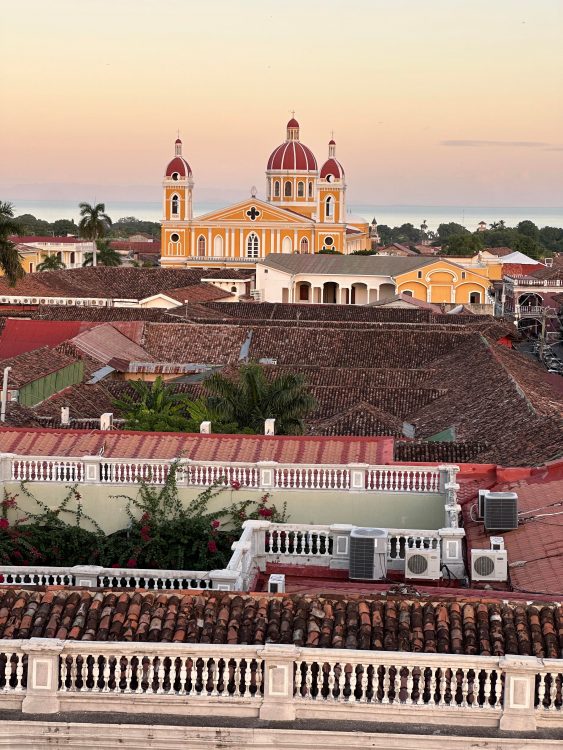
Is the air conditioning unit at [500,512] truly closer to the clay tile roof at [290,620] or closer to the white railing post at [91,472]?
the clay tile roof at [290,620]

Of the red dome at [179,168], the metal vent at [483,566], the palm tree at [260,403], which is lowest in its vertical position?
the palm tree at [260,403]

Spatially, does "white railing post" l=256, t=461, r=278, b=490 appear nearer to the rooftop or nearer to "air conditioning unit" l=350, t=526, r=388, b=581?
"air conditioning unit" l=350, t=526, r=388, b=581

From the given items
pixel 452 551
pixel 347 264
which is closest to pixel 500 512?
pixel 452 551

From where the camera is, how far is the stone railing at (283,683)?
31.5 feet

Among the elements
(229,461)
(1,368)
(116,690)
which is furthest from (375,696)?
(1,368)

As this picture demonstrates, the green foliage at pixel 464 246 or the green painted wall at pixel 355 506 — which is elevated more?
the green foliage at pixel 464 246

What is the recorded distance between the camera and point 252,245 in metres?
113

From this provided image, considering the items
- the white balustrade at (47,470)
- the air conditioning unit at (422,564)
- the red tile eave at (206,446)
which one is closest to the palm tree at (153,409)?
the red tile eave at (206,446)

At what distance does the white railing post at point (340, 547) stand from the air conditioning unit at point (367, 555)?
500 millimetres

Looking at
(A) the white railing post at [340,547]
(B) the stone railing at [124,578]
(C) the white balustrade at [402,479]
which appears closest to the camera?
(B) the stone railing at [124,578]

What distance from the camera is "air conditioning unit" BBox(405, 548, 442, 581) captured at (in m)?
14.0

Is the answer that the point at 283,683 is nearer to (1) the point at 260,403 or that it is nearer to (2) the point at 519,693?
(2) the point at 519,693

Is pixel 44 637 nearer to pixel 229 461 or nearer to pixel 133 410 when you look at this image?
pixel 229 461

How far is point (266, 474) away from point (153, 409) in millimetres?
15645
